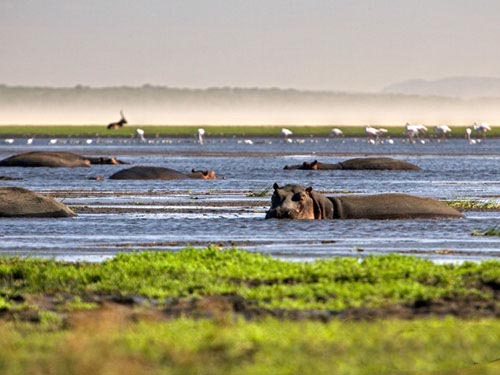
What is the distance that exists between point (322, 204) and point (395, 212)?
1435mm

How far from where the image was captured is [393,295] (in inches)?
607

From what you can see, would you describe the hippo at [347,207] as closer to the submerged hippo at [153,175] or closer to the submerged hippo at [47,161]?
the submerged hippo at [153,175]

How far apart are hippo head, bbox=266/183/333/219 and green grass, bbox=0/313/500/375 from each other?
14.2 metres

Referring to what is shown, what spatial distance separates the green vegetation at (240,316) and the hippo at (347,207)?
358 inches

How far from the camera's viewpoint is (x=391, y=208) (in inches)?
1102

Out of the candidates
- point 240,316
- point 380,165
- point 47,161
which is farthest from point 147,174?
point 240,316

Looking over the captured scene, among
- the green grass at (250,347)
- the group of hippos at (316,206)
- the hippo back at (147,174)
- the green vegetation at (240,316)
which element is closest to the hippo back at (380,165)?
the hippo back at (147,174)

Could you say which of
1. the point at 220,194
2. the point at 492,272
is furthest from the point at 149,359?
the point at 220,194

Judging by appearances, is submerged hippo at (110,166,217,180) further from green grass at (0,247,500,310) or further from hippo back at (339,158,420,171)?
green grass at (0,247,500,310)

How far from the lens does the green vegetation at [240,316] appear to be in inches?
448

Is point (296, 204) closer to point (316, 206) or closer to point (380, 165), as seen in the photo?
point (316, 206)

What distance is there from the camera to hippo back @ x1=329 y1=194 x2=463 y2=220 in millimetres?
27906

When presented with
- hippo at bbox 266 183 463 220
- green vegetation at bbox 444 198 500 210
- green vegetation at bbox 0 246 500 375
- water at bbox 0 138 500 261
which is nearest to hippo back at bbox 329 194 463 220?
hippo at bbox 266 183 463 220

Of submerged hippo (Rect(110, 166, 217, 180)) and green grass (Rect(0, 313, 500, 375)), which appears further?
submerged hippo (Rect(110, 166, 217, 180))
